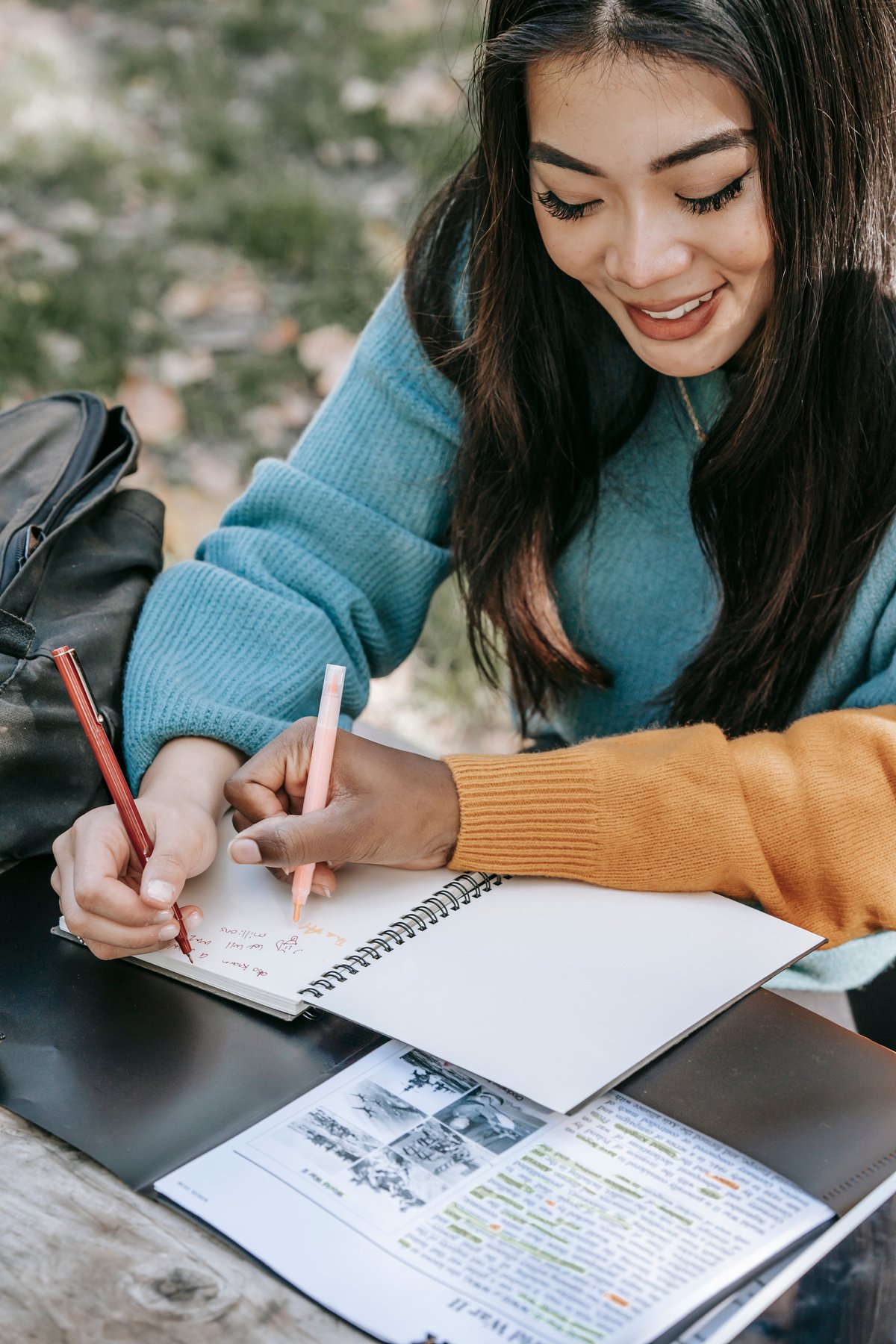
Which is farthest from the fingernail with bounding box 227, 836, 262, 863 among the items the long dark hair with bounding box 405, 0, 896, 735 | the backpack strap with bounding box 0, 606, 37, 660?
the long dark hair with bounding box 405, 0, 896, 735

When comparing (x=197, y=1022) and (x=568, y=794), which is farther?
(x=568, y=794)

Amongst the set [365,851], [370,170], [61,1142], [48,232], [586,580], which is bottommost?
[61,1142]

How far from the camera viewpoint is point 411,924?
90 cm

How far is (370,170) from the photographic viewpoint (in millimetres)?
3076

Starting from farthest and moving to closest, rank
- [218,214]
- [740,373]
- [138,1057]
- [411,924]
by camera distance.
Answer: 1. [218,214]
2. [740,373]
3. [411,924]
4. [138,1057]

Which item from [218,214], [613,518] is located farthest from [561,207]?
[218,214]

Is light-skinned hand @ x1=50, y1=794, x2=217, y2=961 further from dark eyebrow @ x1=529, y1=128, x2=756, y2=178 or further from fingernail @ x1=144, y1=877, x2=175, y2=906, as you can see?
dark eyebrow @ x1=529, y1=128, x2=756, y2=178

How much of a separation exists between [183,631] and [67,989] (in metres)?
0.37

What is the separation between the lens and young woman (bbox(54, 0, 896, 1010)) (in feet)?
3.11

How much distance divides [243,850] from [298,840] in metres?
Answer: 0.04

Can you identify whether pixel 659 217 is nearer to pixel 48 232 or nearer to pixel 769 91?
pixel 769 91

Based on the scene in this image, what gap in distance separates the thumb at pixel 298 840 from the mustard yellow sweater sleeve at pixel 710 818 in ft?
0.29

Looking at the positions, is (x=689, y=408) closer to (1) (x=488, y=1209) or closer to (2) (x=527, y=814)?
(2) (x=527, y=814)

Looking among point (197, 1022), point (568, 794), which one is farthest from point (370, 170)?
point (197, 1022)
